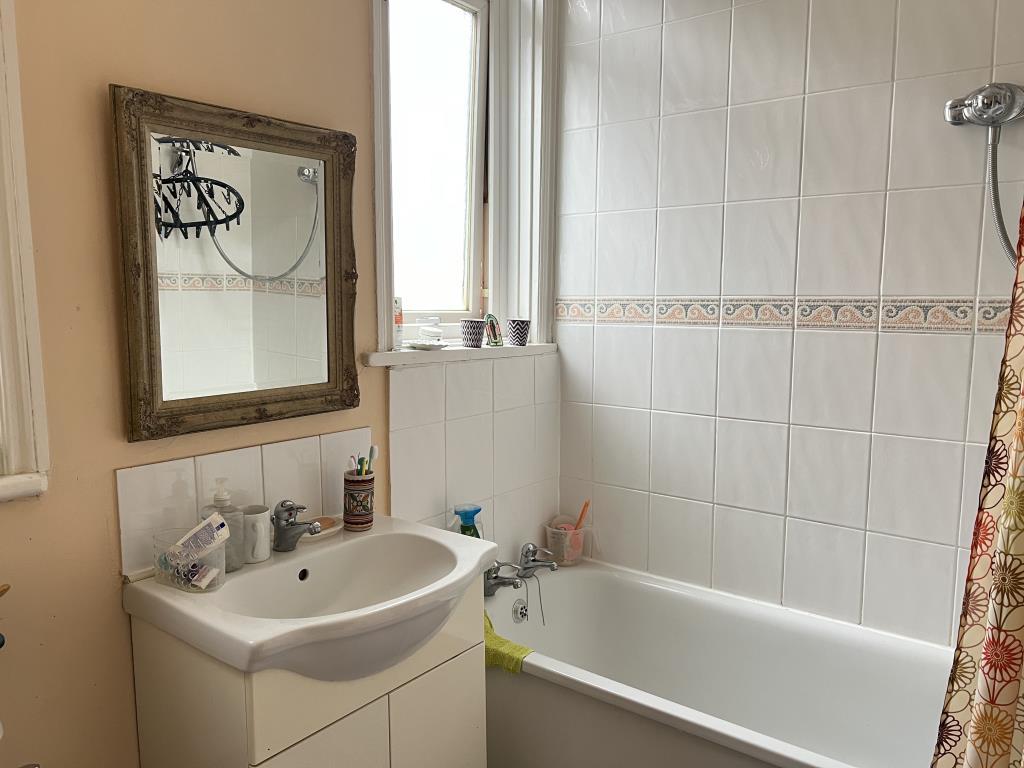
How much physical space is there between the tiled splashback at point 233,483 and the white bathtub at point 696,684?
614mm

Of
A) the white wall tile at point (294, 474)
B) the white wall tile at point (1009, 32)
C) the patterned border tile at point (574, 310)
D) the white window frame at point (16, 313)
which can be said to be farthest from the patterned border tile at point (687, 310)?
the white window frame at point (16, 313)

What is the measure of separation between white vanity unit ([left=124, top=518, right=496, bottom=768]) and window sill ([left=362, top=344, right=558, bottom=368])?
15.5 inches

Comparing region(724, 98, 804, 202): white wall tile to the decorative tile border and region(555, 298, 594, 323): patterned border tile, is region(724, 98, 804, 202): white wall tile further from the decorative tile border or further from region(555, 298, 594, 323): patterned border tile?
the decorative tile border

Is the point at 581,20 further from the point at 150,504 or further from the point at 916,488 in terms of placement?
the point at 150,504

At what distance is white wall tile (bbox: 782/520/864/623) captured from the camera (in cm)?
194

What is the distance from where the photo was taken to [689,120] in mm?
2080

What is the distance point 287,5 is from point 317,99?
186mm

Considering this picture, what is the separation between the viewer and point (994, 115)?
5.29 feet

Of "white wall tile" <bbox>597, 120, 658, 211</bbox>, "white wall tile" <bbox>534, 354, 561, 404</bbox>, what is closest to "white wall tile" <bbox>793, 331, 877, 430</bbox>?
"white wall tile" <bbox>597, 120, 658, 211</bbox>

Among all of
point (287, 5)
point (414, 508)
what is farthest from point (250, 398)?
Answer: point (287, 5)

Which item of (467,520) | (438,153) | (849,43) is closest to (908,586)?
(467,520)

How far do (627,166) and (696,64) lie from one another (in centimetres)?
32

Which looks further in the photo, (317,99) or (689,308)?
(689,308)

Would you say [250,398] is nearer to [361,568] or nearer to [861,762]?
[361,568]
